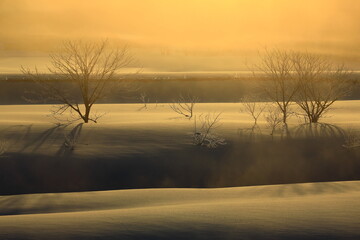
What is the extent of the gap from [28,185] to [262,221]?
991 cm

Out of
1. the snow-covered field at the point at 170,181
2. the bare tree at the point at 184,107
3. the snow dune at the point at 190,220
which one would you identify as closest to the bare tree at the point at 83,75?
the snow-covered field at the point at 170,181

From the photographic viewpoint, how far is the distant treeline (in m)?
39.2

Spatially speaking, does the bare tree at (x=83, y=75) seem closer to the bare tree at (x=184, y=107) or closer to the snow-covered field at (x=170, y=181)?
the snow-covered field at (x=170, y=181)

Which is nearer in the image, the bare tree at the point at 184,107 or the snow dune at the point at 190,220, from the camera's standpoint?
the snow dune at the point at 190,220

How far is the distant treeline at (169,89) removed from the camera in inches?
1544

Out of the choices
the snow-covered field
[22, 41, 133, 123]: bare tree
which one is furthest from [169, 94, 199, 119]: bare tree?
[22, 41, 133, 123]: bare tree

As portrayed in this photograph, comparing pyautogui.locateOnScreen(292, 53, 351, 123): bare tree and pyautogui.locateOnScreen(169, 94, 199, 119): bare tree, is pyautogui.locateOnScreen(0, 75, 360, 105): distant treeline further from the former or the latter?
pyautogui.locateOnScreen(292, 53, 351, 123): bare tree

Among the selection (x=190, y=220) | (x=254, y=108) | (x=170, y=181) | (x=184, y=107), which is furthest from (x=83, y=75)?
(x=190, y=220)

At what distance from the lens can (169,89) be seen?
42.7m

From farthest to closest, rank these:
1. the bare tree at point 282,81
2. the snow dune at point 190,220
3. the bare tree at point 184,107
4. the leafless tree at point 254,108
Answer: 1. the bare tree at point 184,107
2. the leafless tree at point 254,108
3. the bare tree at point 282,81
4. the snow dune at point 190,220

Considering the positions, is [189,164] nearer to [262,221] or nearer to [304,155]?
[304,155]

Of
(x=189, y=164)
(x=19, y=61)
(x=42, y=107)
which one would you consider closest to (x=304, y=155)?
(x=189, y=164)

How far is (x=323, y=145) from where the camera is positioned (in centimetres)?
1938

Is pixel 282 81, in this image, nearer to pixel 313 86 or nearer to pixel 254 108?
pixel 313 86
